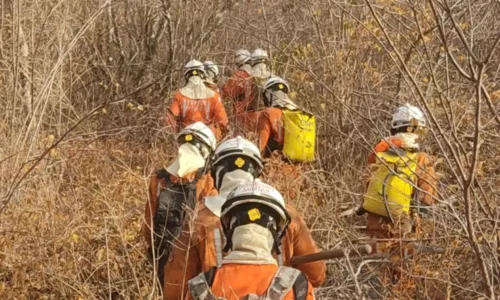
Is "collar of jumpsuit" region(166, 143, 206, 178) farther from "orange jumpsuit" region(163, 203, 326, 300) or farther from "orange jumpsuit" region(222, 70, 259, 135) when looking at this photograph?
"orange jumpsuit" region(222, 70, 259, 135)

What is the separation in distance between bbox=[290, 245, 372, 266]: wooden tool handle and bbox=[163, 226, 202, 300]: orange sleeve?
0.51 meters

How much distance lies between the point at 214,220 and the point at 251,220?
653 mm

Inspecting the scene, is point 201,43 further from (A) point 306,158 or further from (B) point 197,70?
(A) point 306,158

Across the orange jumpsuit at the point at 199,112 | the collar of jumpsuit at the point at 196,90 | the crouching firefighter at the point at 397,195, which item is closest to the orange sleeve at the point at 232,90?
the collar of jumpsuit at the point at 196,90

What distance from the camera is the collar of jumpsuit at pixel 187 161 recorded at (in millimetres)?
4988

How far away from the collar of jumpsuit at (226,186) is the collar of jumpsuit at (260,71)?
21.1 feet

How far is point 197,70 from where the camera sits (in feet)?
31.4

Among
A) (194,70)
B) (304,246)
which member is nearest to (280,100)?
(194,70)

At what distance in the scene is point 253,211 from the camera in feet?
10.6

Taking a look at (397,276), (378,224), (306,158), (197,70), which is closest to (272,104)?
(306,158)

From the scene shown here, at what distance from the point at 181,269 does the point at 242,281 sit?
0.94 meters

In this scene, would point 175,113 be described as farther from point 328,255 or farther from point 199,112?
point 328,255

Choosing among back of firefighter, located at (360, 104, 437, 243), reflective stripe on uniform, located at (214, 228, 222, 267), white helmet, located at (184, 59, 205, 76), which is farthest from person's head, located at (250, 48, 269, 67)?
reflective stripe on uniform, located at (214, 228, 222, 267)

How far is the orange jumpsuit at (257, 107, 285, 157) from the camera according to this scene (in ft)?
27.2
